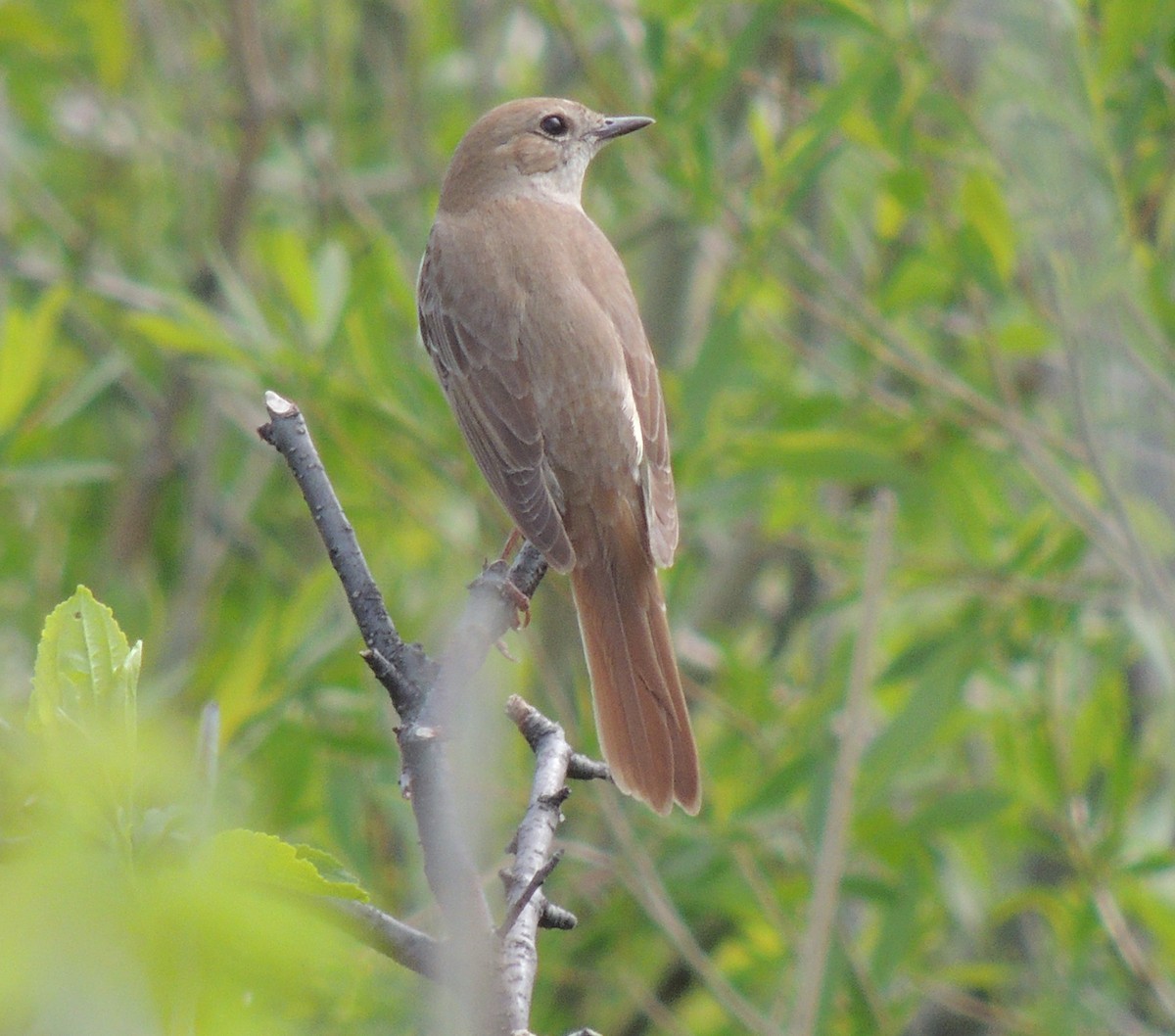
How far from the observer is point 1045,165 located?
3893 mm

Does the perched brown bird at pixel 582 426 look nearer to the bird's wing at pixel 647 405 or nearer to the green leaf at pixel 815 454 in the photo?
the bird's wing at pixel 647 405

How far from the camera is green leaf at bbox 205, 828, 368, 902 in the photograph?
1094 mm

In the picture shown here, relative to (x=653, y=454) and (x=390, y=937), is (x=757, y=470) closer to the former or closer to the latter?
(x=653, y=454)

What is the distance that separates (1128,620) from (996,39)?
168 centimetres

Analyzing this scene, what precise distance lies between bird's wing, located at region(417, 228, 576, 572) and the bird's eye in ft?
2.51

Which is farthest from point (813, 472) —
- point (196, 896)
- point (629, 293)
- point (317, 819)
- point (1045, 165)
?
point (196, 896)

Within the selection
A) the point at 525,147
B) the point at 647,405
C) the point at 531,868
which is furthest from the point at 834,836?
the point at 525,147

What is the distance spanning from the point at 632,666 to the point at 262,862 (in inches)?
92.1

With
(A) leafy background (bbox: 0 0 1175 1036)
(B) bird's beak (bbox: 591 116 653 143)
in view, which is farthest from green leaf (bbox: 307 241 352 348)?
(B) bird's beak (bbox: 591 116 653 143)

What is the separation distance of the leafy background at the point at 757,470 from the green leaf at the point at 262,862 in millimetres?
1679

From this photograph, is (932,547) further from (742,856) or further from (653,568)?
(653,568)

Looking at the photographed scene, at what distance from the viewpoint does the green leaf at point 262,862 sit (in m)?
1.09

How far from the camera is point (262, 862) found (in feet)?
3.96

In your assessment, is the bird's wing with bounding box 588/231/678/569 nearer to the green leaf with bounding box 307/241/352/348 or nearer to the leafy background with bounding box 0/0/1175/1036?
the leafy background with bounding box 0/0/1175/1036
